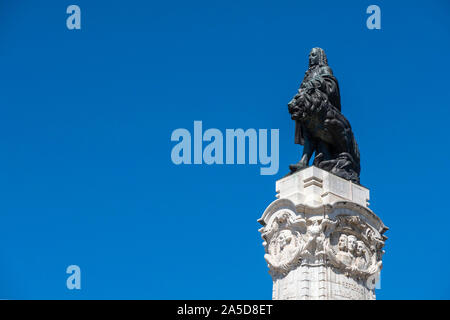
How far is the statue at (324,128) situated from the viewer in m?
21.0

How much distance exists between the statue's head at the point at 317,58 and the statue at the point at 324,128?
46cm

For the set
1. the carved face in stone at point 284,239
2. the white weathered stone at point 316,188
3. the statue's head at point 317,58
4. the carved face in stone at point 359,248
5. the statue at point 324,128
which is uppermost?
the statue's head at point 317,58

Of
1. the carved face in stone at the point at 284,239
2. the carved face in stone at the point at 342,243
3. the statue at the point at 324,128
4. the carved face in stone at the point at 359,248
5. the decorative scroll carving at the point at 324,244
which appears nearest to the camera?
the decorative scroll carving at the point at 324,244

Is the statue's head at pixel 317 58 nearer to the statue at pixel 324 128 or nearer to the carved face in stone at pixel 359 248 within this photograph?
the statue at pixel 324 128

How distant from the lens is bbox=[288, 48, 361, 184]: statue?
21047 millimetres

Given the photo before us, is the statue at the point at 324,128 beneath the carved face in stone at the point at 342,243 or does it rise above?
above

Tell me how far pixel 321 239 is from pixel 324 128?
140 inches

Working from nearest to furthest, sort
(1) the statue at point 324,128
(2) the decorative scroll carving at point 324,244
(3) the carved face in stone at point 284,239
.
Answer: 1. (2) the decorative scroll carving at point 324,244
2. (3) the carved face in stone at point 284,239
3. (1) the statue at point 324,128

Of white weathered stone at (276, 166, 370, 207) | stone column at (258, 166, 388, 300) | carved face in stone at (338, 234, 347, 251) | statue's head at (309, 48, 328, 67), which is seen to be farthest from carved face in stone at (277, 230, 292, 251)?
statue's head at (309, 48, 328, 67)

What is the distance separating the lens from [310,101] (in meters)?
21.0

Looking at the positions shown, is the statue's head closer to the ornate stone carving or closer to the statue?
the statue

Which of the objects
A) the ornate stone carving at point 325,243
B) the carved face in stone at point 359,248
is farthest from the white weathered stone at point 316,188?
the carved face in stone at point 359,248

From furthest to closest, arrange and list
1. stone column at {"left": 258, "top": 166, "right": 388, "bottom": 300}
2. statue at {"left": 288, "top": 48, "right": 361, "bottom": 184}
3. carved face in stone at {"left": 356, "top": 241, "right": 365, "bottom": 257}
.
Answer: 1. statue at {"left": 288, "top": 48, "right": 361, "bottom": 184}
2. carved face in stone at {"left": 356, "top": 241, "right": 365, "bottom": 257}
3. stone column at {"left": 258, "top": 166, "right": 388, "bottom": 300}

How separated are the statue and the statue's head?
0.46 m
